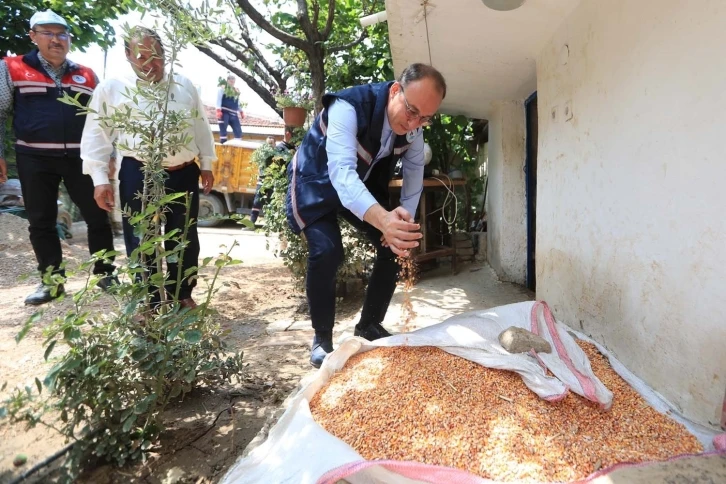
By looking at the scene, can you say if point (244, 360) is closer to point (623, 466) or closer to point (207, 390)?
point (207, 390)

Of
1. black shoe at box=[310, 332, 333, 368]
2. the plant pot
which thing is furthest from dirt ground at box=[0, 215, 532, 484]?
the plant pot

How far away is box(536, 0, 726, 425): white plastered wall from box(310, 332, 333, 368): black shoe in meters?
1.27

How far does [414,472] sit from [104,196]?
2.37 meters

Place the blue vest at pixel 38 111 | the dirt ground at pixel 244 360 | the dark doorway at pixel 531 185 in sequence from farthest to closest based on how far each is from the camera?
the dark doorway at pixel 531 185 < the blue vest at pixel 38 111 < the dirt ground at pixel 244 360

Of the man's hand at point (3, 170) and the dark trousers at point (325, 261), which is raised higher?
the man's hand at point (3, 170)

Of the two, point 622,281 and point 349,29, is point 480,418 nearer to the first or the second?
point 622,281

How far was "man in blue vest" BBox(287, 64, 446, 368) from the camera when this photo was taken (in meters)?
1.86

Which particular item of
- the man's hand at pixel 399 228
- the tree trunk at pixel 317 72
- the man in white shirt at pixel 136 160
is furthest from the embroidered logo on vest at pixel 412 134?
the tree trunk at pixel 317 72

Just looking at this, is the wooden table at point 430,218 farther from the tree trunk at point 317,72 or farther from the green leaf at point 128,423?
the green leaf at point 128,423

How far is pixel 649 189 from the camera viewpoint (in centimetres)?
171

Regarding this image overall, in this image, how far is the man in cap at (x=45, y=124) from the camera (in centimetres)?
301

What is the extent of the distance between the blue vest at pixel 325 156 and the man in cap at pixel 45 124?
1740 mm

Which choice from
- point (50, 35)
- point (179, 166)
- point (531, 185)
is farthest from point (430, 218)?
point (50, 35)

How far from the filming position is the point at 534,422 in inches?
58.1
